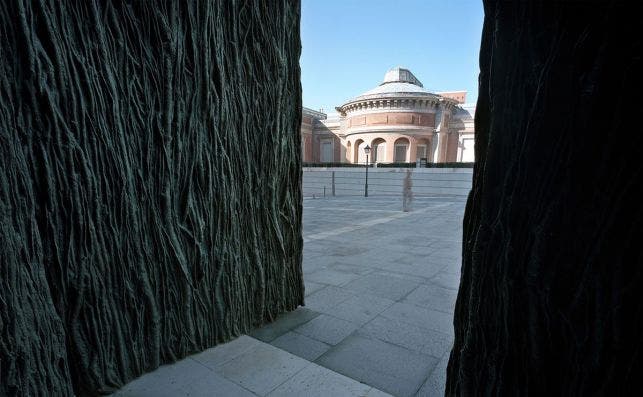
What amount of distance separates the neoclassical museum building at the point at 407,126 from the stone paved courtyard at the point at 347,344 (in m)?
29.7

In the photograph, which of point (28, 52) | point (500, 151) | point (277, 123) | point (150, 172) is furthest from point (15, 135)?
point (500, 151)

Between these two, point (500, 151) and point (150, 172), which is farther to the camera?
point (150, 172)

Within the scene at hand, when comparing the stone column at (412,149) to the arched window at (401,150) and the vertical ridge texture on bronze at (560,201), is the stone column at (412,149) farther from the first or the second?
the vertical ridge texture on bronze at (560,201)

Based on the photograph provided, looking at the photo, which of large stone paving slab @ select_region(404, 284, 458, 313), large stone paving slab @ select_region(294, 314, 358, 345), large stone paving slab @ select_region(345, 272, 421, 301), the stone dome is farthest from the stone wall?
large stone paving slab @ select_region(294, 314, 358, 345)

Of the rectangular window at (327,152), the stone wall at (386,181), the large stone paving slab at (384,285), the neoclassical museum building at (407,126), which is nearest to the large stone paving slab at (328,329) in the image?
the large stone paving slab at (384,285)

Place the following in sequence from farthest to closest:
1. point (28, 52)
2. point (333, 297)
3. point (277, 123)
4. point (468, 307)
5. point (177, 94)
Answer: point (333, 297) → point (277, 123) → point (177, 94) → point (28, 52) → point (468, 307)

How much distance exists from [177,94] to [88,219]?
2.95 feet

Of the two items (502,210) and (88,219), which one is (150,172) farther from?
(502,210)

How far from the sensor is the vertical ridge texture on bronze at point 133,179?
1.45 metres

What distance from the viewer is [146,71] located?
186 cm

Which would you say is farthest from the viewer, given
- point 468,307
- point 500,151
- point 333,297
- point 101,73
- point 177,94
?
point 333,297

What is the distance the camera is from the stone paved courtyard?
6.31 ft

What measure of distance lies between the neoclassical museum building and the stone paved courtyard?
29710 millimetres

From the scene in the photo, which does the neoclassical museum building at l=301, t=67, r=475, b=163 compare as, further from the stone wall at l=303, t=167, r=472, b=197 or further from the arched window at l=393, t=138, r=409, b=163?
the stone wall at l=303, t=167, r=472, b=197
